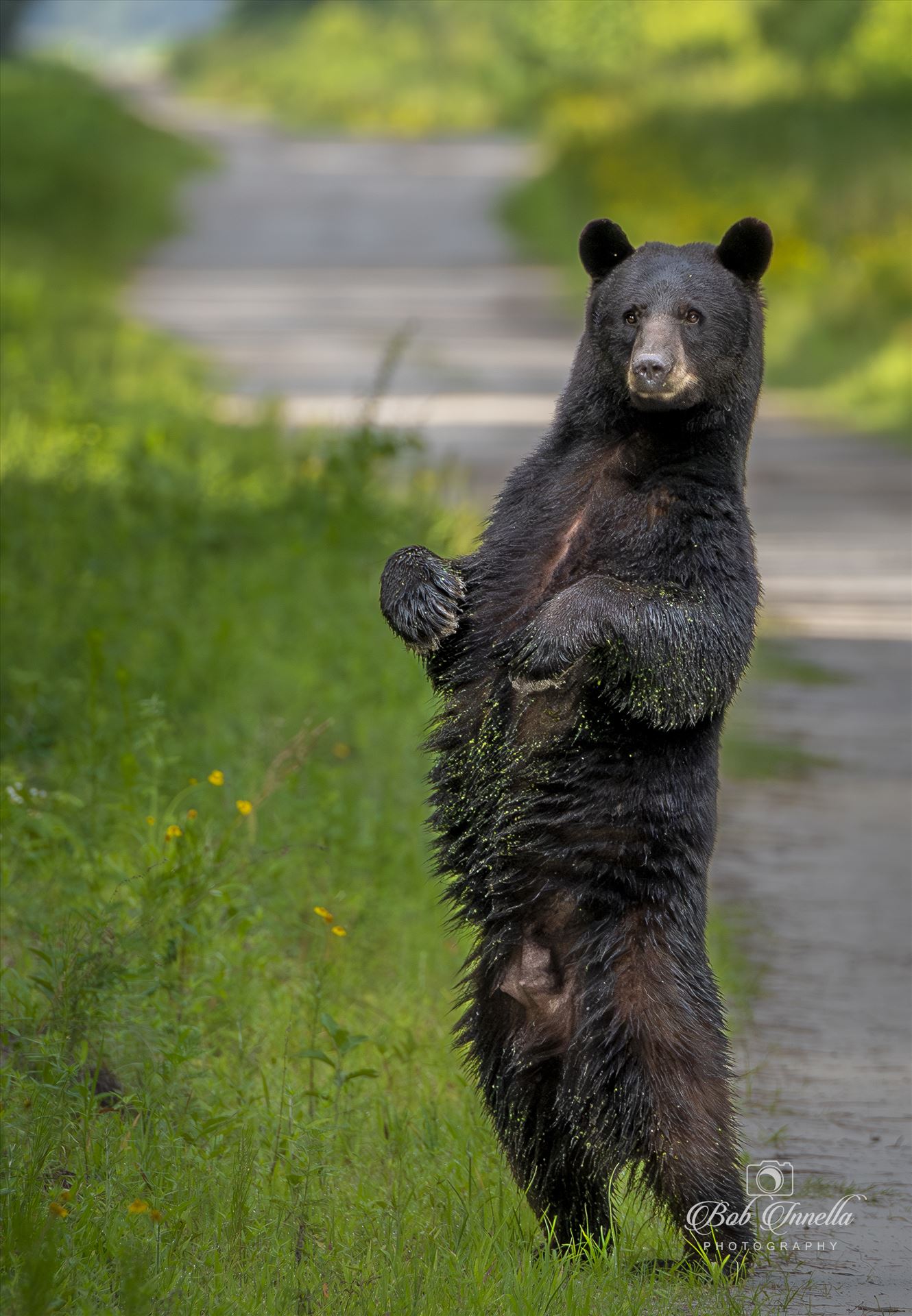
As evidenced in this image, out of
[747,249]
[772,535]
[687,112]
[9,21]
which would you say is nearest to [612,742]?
[747,249]

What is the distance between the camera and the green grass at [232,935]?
3730 millimetres

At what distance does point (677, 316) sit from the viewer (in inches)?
163

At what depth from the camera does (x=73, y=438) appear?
449 inches

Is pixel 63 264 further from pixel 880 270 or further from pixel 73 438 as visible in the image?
pixel 73 438

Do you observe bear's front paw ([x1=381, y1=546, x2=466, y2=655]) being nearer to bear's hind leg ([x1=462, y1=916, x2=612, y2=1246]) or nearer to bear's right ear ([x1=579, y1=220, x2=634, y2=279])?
bear's hind leg ([x1=462, y1=916, x2=612, y2=1246])

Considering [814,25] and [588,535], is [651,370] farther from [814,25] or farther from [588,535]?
[814,25]

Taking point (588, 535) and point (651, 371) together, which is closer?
point (651, 371)

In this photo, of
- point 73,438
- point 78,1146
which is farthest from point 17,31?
point 78,1146

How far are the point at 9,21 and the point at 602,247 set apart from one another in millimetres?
45861

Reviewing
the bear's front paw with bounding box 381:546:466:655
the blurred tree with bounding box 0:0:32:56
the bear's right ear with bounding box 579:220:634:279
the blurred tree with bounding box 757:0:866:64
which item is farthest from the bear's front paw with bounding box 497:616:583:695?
the blurred tree with bounding box 0:0:32:56

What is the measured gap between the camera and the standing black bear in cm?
390

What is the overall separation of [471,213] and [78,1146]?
27344 mm

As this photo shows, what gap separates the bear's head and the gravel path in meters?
1.75

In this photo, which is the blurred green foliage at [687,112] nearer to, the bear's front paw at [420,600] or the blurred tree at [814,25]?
the blurred tree at [814,25]
